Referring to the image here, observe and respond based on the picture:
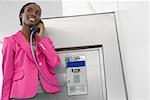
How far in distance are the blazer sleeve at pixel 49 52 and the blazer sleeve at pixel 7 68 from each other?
139mm

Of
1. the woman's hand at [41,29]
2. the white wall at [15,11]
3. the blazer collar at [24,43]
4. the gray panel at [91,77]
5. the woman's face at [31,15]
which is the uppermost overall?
the white wall at [15,11]

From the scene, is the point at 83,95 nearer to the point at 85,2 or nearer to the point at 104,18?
the point at 104,18

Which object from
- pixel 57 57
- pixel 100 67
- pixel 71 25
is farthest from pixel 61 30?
pixel 100 67

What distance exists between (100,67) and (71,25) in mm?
278

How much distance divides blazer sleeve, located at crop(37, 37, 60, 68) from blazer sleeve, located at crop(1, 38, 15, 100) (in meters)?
0.14

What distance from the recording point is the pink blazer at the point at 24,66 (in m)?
1.12

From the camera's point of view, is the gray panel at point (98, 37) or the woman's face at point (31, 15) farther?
the woman's face at point (31, 15)

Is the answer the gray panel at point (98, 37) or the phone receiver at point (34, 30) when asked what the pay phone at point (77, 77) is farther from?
the phone receiver at point (34, 30)

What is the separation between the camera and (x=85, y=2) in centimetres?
174

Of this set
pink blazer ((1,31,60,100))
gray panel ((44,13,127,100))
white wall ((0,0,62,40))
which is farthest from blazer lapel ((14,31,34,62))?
white wall ((0,0,62,40))

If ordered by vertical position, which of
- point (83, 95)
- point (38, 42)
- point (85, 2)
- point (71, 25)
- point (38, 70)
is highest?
point (85, 2)

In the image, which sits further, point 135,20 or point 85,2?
point 85,2

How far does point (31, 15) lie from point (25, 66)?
0.30 meters

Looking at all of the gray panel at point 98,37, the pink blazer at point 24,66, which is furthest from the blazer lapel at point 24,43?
the gray panel at point 98,37
